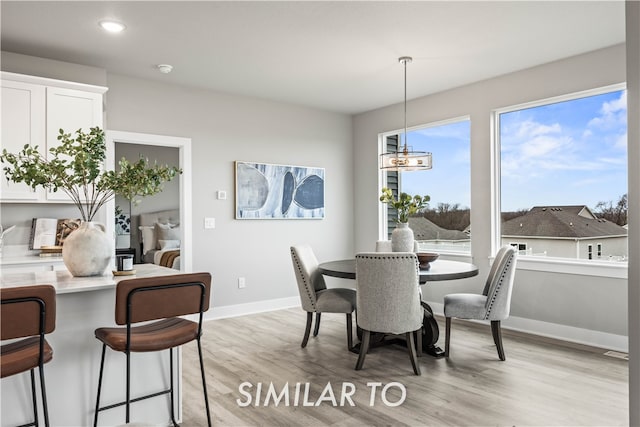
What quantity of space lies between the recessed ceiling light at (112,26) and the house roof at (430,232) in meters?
3.87

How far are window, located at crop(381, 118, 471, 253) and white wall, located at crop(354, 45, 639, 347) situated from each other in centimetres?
15

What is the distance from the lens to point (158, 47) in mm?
3727

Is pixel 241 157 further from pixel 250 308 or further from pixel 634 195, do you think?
pixel 634 195

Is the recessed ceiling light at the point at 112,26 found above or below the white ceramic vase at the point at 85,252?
above

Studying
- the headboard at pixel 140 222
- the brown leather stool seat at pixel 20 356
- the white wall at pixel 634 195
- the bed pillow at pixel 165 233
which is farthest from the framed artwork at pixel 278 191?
the white wall at pixel 634 195

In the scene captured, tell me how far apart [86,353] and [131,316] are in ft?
1.54

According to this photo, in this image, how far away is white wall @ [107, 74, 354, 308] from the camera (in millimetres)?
4703

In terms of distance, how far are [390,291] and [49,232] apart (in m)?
2.86

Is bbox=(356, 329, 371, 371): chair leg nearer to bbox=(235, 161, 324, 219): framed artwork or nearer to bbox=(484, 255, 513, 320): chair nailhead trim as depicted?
bbox=(484, 255, 513, 320): chair nailhead trim

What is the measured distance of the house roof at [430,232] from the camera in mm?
5162

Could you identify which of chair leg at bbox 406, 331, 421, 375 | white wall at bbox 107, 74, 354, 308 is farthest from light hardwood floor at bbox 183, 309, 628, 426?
white wall at bbox 107, 74, 354, 308

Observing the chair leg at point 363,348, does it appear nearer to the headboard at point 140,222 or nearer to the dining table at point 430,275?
the dining table at point 430,275

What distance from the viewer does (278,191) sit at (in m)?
5.62

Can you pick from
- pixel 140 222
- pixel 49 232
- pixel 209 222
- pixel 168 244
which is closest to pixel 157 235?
pixel 168 244
